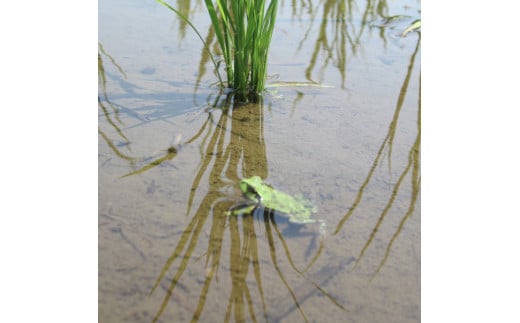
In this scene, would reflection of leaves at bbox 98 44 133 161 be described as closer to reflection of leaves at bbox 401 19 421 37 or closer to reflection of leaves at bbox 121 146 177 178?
reflection of leaves at bbox 121 146 177 178

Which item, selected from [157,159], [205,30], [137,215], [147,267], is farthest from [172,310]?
[205,30]

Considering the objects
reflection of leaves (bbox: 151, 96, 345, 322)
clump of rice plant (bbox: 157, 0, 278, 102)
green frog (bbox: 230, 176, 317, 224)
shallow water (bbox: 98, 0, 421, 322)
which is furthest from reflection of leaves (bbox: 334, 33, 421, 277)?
clump of rice plant (bbox: 157, 0, 278, 102)

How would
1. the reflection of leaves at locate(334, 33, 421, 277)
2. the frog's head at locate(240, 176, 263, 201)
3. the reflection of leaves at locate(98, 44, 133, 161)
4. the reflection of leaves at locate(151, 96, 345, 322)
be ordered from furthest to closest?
the reflection of leaves at locate(98, 44, 133, 161) → the frog's head at locate(240, 176, 263, 201) → the reflection of leaves at locate(334, 33, 421, 277) → the reflection of leaves at locate(151, 96, 345, 322)

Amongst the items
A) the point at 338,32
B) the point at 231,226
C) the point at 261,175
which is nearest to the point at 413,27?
the point at 338,32

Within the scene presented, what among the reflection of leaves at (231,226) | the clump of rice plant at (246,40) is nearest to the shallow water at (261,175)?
the reflection of leaves at (231,226)

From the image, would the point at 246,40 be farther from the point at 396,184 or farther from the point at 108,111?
the point at 396,184

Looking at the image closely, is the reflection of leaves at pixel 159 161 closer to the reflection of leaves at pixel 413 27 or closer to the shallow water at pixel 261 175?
the shallow water at pixel 261 175

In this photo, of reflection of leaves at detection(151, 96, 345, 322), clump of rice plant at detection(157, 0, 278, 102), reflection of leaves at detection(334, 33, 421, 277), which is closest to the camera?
reflection of leaves at detection(151, 96, 345, 322)
